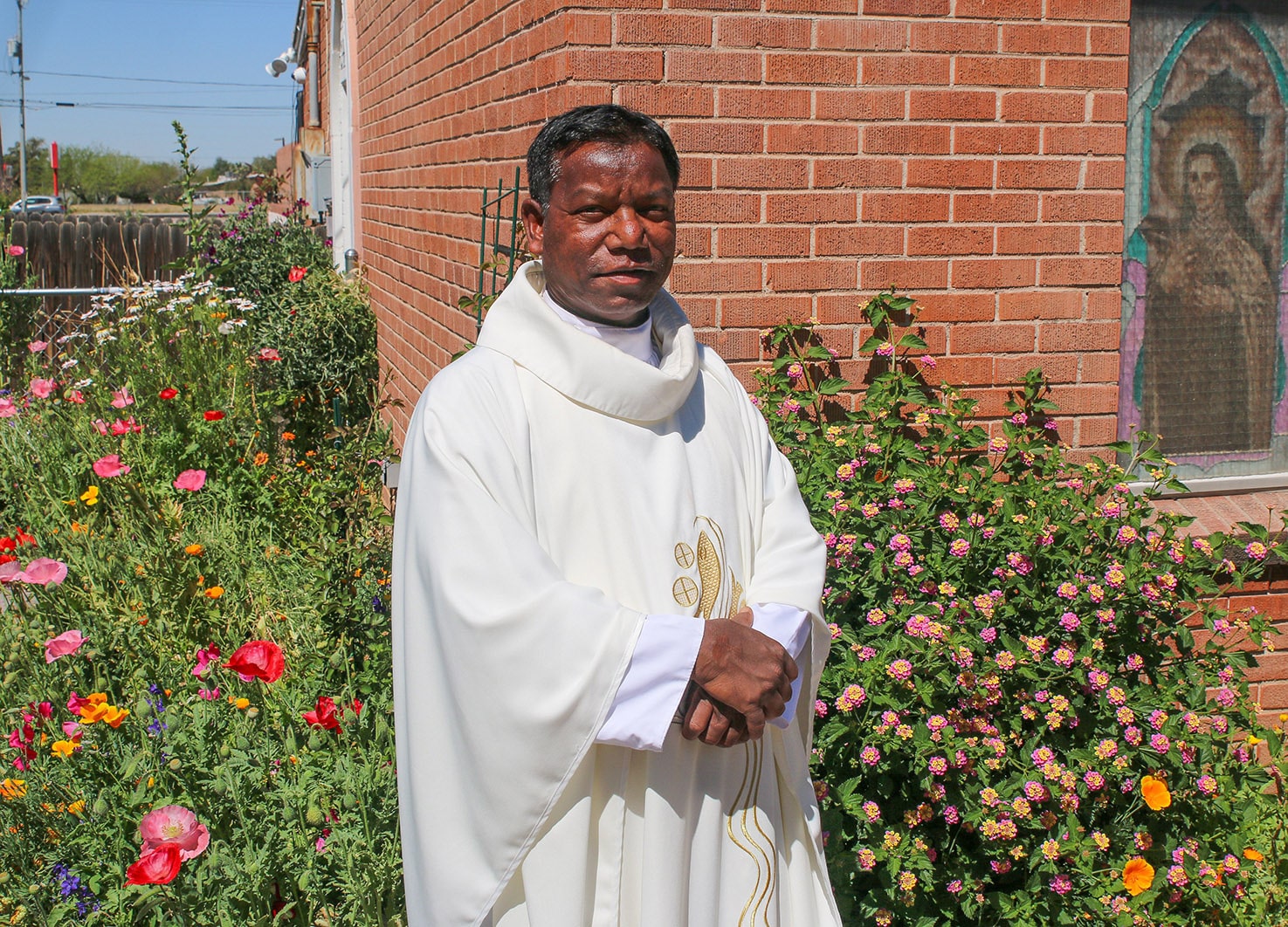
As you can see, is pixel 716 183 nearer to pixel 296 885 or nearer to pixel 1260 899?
pixel 296 885

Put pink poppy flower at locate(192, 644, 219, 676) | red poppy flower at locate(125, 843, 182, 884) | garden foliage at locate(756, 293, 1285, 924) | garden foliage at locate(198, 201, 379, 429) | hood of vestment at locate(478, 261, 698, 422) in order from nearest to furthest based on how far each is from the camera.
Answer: hood of vestment at locate(478, 261, 698, 422), red poppy flower at locate(125, 843, 182, 884), garden foliage at locate(756, 293, 1285, 924), pink poppy flower at locate(192, 644, 219, 676), garden foliage at locate(198, 201, 379, 429)

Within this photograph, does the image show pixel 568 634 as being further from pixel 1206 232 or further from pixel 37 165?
pixel 37 165

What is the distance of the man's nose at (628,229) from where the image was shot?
1.86m

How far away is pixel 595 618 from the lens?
5.51 feet

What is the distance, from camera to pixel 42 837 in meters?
2.94

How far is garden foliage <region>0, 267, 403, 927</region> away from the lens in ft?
8.70

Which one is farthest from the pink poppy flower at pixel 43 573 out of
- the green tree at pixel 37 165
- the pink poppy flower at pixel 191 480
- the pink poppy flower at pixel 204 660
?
the green tree at pixel 37 165

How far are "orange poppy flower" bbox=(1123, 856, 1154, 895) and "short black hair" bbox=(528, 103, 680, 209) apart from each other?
188 cm

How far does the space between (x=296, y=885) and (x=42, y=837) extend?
28.8 inches

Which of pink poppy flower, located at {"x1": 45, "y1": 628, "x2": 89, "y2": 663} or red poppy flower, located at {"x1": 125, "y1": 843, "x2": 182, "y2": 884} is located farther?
pink poppy flower, located at {"x1": 45, "y1": 628, "x2": 89, "y2": 663}

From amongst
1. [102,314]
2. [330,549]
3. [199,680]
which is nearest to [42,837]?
[199,680]

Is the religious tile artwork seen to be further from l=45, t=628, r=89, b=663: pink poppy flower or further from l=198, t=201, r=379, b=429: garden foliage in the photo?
l=198, t=201, r=379, b=429: garden foliage

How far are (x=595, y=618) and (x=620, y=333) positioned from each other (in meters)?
0.53

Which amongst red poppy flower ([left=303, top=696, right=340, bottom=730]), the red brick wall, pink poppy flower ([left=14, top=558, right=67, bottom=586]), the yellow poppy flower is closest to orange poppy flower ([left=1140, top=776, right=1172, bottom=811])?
the red brick wall
